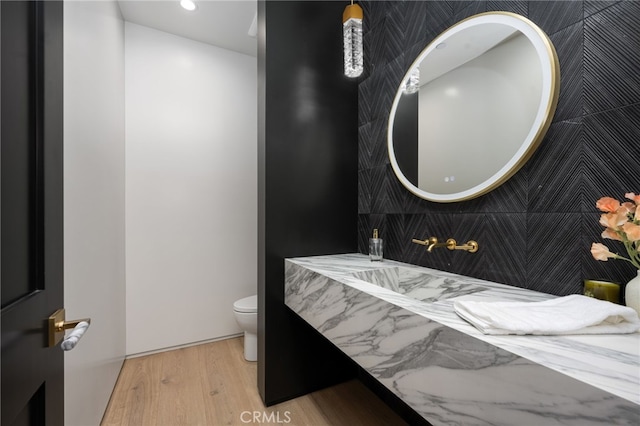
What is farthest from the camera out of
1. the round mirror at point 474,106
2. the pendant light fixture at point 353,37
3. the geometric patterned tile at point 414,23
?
the geometric patterned tile at point 414,23

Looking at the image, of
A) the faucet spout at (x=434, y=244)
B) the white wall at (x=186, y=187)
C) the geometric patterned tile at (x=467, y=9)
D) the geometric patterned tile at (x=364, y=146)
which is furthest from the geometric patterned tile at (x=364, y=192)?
the white wall at (x=186, y=187)

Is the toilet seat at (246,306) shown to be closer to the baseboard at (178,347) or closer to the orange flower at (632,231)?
the baseboard at (178,347)

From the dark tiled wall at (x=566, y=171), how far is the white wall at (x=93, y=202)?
1.67 m

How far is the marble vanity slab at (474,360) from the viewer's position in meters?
0.47

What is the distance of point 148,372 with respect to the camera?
194 cm

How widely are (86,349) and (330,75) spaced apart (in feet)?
6.74

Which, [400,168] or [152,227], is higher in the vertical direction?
[400,168]

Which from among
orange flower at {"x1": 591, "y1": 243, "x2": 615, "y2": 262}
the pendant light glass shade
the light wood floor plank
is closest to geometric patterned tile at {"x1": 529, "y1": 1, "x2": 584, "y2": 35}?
the pendant light glass shade

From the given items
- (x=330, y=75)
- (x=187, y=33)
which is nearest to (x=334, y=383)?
(x=330, y=75)

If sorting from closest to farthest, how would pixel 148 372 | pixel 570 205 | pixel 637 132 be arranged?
pixel 637 132, pixel 570 205, pixel 148 372

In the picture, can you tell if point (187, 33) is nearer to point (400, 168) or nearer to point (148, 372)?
point (400, 168)

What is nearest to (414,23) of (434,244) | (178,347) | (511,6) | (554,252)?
(511,6)

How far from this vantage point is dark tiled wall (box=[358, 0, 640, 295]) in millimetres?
816

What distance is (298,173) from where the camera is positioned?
1693 mm
